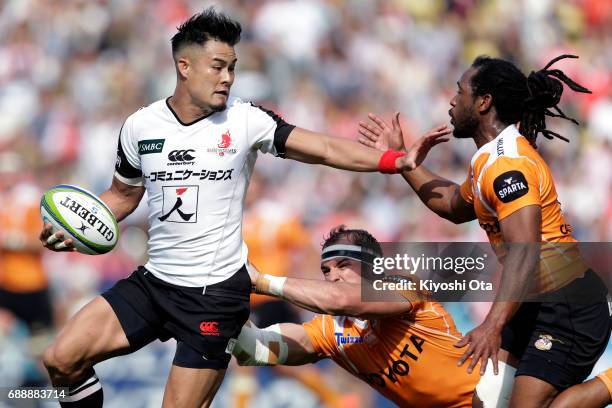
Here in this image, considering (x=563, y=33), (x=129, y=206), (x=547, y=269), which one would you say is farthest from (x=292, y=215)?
(x=563, y=33)

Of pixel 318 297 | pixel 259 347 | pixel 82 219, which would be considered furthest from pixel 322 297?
pixel 82 219

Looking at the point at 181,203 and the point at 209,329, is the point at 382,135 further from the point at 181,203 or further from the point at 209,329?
the point at 209,329

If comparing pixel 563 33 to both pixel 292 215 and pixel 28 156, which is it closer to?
pixel 292 215

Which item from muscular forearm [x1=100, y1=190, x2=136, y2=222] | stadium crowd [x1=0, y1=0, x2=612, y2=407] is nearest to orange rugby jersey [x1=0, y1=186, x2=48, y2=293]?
stadium crowd [x1=0, y1=0, x2=612, y2=407]

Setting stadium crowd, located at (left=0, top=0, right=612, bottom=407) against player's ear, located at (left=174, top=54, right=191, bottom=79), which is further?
stadium crowd, located at (left=0, top=0, right=612, bottom=407)

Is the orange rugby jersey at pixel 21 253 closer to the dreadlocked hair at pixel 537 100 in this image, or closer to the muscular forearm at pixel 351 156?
the muscular forearm at pixel 351 156

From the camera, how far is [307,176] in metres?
10.9

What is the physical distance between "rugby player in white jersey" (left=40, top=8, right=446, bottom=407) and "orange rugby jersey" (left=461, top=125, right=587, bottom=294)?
35cm

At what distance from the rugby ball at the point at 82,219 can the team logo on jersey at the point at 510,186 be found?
7.06ft

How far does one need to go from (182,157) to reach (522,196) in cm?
187

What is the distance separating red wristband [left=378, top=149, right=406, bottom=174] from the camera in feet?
18.1

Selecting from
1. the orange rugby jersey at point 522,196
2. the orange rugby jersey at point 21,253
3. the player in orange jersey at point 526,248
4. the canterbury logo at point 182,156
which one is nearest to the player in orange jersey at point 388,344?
the player in orange jersey at point 526,248

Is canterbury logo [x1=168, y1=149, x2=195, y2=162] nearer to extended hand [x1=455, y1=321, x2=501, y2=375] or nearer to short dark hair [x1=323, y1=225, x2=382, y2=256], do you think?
short dark hair [x1=323, y1=225, x2=382, y2=256]

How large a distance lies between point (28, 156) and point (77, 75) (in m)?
1.48
